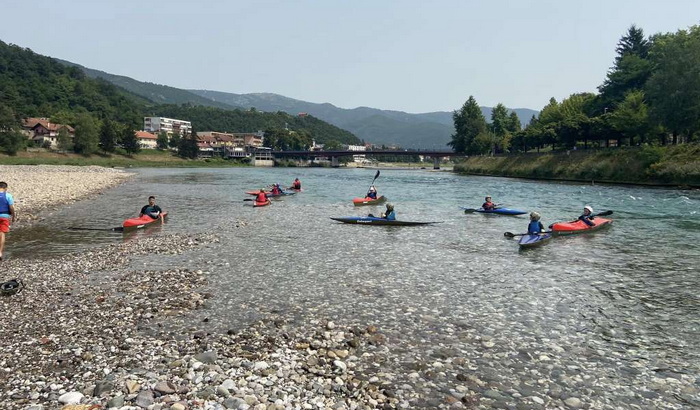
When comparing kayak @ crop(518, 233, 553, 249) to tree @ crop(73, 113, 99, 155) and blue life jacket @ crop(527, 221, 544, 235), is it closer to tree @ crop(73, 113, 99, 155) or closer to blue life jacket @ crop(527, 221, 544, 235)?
blue life jacket @ crop(527, 221, 544, 235)

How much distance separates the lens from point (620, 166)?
7312cm

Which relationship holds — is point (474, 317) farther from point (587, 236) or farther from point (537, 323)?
point (587, 236)

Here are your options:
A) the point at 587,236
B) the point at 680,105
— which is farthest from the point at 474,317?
the point at 680,105

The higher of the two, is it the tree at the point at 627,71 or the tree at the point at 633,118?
the tree at the point at 627,71

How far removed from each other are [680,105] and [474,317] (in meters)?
73.1

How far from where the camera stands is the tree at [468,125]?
149750mm

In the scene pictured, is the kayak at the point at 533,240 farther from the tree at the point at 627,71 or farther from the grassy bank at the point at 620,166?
the tree at the point at 627,71

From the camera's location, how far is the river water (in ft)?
29.7

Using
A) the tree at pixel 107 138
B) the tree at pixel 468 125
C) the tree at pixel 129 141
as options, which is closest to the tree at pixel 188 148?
the tree at pixel 129 141

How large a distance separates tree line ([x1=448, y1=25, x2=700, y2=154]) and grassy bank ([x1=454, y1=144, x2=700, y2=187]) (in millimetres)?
4967

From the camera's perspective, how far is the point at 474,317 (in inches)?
469

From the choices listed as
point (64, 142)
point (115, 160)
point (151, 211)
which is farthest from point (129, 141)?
point (151, 211)

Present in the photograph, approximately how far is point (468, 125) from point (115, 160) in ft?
380

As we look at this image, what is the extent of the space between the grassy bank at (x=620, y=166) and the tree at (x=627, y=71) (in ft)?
67.5
